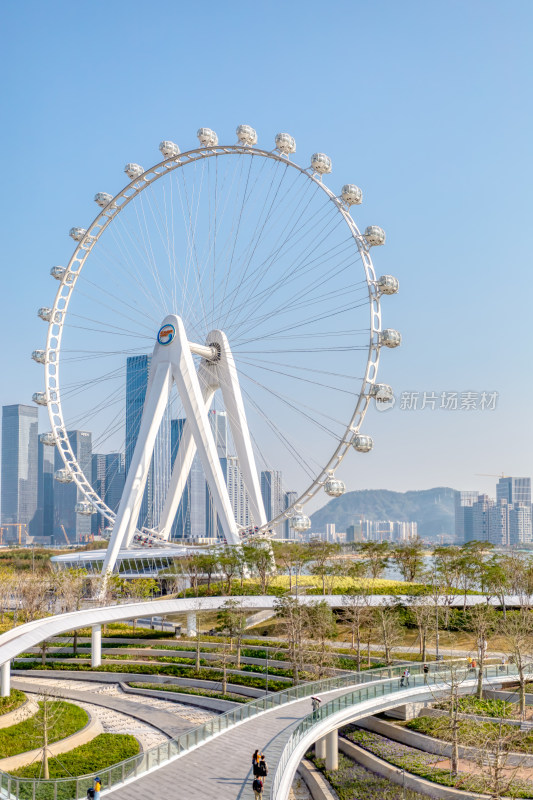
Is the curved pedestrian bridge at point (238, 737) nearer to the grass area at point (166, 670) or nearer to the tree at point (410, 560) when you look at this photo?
the grass area at point (166, 670)

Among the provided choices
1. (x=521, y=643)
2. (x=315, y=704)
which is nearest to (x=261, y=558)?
(x=521, y=643)

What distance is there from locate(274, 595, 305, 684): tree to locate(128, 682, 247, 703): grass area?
2281 millimetres

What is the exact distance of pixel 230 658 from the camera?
3325 centimetres

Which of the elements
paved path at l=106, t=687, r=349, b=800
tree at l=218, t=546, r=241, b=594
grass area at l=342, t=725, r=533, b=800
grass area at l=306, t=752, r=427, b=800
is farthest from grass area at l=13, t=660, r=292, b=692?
paved path at l=106, t=687, r=349, b=800

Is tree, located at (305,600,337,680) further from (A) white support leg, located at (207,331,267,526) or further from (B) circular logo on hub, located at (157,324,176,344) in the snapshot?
(B) circular logo on hub, located at (157,324,176,344)

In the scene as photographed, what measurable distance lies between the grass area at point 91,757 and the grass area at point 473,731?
30.6ft

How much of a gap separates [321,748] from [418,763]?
10.4 feet

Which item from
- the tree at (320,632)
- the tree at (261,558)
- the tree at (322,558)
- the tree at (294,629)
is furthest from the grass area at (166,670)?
the tree at (322,558)

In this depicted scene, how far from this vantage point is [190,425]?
130 feet

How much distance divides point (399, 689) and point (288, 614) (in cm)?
723

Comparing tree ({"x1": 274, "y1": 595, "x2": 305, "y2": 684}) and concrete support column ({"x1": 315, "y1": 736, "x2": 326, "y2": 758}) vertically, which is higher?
tree ({"x1": 274, "y1": 595, "x2": 305, "y2": 684})

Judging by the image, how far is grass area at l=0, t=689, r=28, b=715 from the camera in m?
24.4

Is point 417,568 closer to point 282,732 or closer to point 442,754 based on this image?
point 442,754

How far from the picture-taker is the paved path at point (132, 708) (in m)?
25.4
